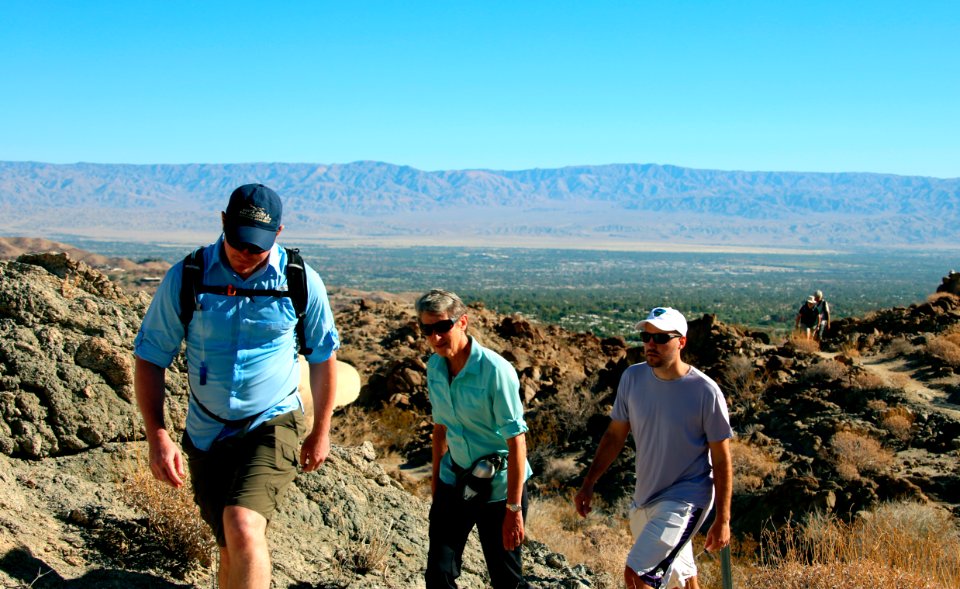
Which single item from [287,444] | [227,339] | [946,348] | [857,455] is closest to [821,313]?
[946,348]

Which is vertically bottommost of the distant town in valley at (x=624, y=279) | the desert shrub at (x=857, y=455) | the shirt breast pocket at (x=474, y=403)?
the distant town in valley at (x=624, y=279)

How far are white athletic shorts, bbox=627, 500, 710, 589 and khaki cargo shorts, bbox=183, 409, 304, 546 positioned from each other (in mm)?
1648

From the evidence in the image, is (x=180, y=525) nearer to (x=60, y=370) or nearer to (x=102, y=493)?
(x=102, y=493)

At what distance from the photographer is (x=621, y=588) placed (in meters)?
5.77

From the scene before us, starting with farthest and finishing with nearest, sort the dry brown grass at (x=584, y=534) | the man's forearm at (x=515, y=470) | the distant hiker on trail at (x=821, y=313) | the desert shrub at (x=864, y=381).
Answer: the distant hiker on trail at (x=821, y=313) → the desert shrub at (x=864, y=381) → the dry brown grass at (x=584, y=534) → the man's forearm at (x=515, y=470)

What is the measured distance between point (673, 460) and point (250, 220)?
220cm

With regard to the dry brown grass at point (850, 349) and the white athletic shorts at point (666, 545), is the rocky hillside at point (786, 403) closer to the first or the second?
the dry brown grass at point (850, 349)

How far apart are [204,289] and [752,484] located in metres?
7.67

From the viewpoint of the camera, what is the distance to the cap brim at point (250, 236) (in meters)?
3.12

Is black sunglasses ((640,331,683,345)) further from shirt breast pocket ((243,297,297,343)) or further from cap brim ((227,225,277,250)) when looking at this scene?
cap brim ((227,225,277,250))

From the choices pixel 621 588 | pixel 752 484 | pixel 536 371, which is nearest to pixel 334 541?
pixel 621 588

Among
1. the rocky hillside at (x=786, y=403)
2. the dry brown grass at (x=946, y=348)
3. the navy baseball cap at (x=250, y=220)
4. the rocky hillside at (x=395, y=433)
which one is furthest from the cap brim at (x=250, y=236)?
the dry brown grass at (x=946, y=348)

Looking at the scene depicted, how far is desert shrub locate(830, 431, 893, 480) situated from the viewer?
9156 mm

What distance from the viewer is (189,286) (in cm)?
316
